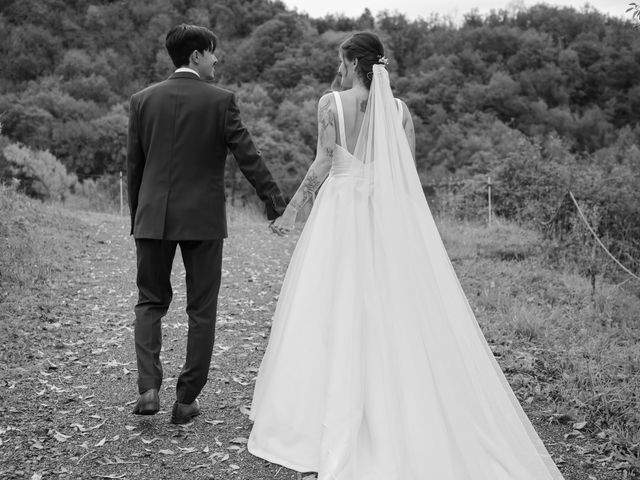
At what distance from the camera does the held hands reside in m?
3.68

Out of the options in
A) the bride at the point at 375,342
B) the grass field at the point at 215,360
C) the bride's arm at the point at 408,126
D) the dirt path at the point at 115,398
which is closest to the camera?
the bride at the point at 375,342

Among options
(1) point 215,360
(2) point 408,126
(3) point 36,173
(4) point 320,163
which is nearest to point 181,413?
(1) point 215,360

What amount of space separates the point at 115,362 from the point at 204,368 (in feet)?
5.41

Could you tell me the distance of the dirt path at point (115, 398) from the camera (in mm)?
3244

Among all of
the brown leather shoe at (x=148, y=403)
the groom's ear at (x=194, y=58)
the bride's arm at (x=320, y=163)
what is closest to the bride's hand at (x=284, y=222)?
the bride's arm at (x=320, y=163)

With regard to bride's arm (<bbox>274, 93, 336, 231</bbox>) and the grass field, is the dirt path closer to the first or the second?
the grass field

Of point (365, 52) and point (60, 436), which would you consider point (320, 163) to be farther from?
point (60, 436)

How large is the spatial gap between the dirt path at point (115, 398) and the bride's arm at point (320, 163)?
1239 mm

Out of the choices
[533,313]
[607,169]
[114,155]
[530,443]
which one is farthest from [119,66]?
[530,443]

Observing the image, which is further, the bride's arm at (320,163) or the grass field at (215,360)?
the bride's arm at (320,163)

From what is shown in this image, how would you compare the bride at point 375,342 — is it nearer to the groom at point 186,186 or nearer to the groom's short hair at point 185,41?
the groom at point 186,186

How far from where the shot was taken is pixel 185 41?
3562 millimetres

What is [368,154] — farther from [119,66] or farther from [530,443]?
[119,66]

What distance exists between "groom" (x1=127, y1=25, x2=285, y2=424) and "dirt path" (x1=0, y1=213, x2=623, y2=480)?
0.29 m
